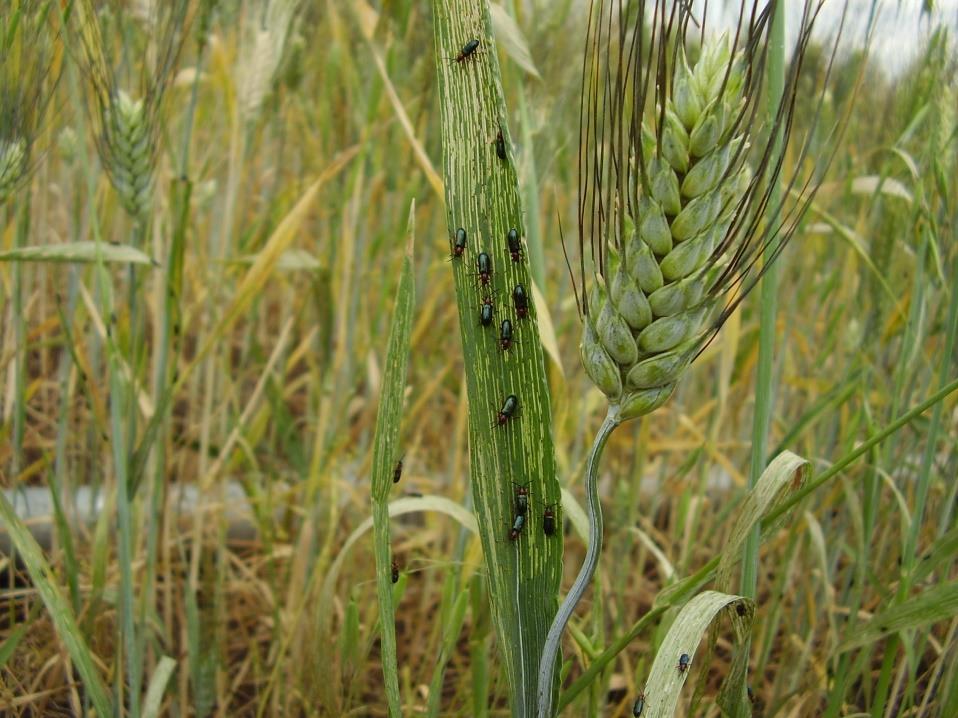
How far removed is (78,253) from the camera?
36.2 inches

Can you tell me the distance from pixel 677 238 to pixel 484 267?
154 millimetres

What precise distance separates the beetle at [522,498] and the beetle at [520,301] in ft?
0.43

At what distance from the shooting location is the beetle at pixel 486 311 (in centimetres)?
63

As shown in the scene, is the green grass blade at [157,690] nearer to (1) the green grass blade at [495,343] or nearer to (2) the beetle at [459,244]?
(1) the green grass blade at [495,343]

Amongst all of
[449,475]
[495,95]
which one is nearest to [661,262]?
[495,95]

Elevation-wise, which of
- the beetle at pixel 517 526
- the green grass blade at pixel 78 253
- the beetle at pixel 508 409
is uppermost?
the green grass blade at pixel 78 253

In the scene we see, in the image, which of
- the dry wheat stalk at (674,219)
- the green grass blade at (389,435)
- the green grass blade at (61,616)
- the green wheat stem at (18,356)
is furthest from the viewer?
the green wheat stem at (18,356)

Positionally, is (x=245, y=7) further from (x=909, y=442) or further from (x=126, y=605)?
(x=909, y=442)

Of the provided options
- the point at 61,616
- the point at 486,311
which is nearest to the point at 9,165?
the point at 61,616

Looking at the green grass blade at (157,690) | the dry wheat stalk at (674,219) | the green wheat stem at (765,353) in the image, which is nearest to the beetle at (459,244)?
the dry wheat stalk at (674,219)

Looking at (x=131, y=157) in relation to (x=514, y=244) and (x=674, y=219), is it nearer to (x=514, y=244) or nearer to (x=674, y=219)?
(x=514, y=244)

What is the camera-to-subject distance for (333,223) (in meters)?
1.58

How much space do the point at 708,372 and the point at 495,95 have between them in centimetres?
149

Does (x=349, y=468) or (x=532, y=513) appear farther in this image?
(x=349, y=468)
